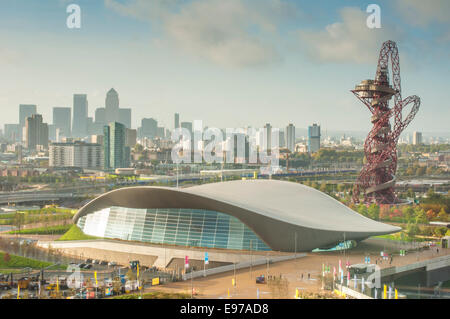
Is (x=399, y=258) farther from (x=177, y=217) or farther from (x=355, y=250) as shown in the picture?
(x=177, y=217)

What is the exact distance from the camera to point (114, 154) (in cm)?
19025

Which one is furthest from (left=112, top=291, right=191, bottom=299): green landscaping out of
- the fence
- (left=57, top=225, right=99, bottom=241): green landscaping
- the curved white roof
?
(left=57, top=225, right=99, bottom=241): green landscaping

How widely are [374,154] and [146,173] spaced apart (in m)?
96.1

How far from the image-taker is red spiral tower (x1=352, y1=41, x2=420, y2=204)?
2699 inches

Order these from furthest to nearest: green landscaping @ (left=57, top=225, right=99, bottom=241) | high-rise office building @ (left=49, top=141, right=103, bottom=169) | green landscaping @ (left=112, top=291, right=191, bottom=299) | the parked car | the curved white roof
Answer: high-rise office building @ (left=49, top=141, right=103, bottom=169), green landscaping @ (left=57, top=225, right=99, bottom=241), the curved white roof, the parked car, green landscaping @ (left=112, top=291, right=191, bottom=299)

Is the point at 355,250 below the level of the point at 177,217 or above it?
below

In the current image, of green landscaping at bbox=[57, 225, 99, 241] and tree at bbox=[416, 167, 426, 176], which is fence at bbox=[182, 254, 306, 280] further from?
tree at bbox=[416, 167, 426, 176]

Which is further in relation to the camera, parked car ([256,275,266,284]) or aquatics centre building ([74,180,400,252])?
aquatics centre building ([74,180,400,252])

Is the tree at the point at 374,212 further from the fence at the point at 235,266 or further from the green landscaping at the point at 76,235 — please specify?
the green landscaping at the point at 76,235

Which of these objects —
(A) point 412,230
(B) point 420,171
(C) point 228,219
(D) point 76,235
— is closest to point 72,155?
→ (B) point 420,171

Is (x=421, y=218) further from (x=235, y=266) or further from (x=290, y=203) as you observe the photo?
(x=235, y=266)

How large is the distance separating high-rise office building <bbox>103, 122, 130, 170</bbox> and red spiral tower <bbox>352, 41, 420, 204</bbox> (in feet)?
427
